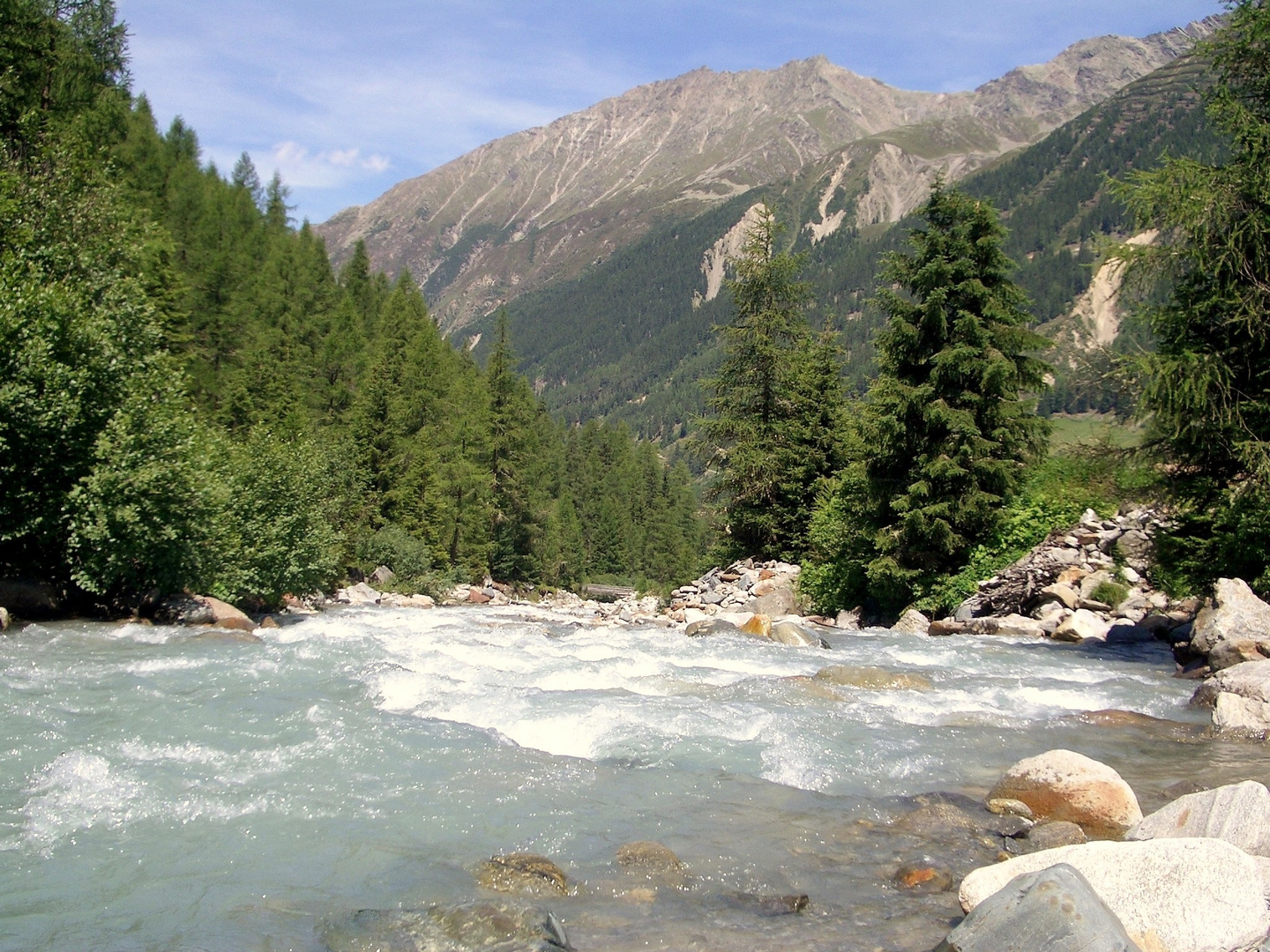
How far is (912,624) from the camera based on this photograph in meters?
21.2

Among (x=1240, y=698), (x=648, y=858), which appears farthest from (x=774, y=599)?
(x=648, y=858)

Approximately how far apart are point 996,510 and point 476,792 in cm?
1748

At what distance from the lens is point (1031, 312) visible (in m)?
23.7

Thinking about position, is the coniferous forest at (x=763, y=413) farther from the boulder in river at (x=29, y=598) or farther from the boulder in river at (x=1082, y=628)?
the boulder in river at (x=1082, y=628)

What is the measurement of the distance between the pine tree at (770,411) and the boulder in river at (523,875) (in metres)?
23.9

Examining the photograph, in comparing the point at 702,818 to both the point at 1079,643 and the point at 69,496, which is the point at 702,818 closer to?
the point at 1079,643

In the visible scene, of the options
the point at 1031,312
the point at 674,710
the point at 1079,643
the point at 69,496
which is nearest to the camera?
the point at 674,710

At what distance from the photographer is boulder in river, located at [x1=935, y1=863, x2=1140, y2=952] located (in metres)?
4.64

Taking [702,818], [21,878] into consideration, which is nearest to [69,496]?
[21,878]

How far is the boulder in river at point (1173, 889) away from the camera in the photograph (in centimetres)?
509

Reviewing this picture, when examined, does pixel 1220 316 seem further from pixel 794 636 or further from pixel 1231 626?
pixel 794 636

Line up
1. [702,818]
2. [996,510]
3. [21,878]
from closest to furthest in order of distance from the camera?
[21,878] → [702,818] → [996,510]

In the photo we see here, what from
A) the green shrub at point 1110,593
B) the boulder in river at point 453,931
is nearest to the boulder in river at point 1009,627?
the green shrub at point 1110,593

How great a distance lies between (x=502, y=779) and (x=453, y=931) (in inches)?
123
